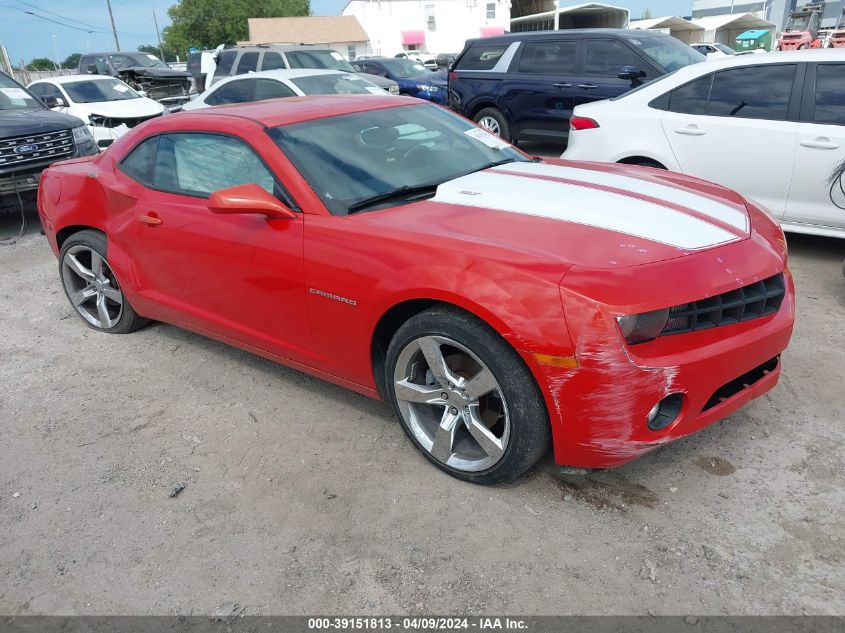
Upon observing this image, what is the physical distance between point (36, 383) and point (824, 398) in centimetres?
445

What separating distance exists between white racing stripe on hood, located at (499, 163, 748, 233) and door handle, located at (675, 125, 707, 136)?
240cm

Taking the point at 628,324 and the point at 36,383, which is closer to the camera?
the point at 628,324

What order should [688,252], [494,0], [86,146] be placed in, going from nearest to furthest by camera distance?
1. [688,252]
2. [86,146]
3. [494,0]

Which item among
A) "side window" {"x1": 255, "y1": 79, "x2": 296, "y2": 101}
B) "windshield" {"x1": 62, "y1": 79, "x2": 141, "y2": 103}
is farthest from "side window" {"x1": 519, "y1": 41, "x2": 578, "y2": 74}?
"windshield" {"x1": 62, "y1": 79, "x2": 141, "y2": 103}

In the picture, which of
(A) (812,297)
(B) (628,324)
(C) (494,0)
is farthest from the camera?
(C) (494,0)

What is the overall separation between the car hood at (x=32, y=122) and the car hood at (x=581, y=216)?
6350mm

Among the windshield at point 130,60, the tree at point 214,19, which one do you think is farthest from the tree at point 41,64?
the windshield at point 130,60

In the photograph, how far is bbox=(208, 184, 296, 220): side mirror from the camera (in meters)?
3.01

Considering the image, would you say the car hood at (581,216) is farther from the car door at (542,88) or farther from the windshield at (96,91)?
the windshield at (96,91)

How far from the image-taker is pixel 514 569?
7.97 ft

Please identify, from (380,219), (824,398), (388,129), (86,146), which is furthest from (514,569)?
(86,146)

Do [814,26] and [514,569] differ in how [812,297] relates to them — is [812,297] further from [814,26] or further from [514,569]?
[814,26]

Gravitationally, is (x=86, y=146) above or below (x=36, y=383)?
above

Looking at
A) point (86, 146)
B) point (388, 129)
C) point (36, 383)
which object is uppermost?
point (388, 129)
